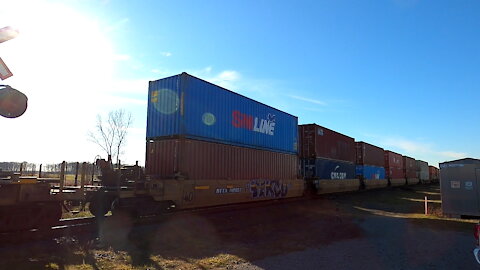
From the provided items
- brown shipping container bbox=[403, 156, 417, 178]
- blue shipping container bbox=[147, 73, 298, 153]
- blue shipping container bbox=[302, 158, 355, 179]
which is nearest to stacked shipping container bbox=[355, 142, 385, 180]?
blue shipping container bbox=[302, 158, 355, 179]

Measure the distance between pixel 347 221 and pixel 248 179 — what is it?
514 cm

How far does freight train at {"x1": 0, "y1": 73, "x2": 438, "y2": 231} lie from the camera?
11.6 m

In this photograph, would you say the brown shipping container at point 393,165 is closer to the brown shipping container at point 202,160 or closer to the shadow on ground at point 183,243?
the brown shipping container at point 202,160

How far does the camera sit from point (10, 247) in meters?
7.96

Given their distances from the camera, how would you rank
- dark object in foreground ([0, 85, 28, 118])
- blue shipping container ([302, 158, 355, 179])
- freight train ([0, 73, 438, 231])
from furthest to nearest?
blue shipping container ([302, 158, 355, 179]), freight train ([0, 73, 438, 231]), dark object in foreground ([0, 85, 28, 118])

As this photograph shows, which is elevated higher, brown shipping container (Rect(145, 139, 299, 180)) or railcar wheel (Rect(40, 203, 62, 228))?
brown shipping container (Rect(145, 139, 299, 180))

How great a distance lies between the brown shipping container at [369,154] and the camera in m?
34.8

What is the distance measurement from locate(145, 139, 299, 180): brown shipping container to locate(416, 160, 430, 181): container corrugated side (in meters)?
55.1

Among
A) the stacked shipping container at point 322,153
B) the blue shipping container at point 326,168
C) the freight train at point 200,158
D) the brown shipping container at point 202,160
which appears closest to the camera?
the freight train at point 200,158

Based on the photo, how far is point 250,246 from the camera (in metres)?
8.93

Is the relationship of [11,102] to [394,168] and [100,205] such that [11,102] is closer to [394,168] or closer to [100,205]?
[100,205]

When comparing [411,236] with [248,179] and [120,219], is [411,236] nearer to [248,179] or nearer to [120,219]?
[248,179]

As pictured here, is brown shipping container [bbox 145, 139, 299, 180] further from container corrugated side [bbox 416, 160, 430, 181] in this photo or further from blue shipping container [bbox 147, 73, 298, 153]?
container corrugated side [bbox 416, 160, 430, 181]

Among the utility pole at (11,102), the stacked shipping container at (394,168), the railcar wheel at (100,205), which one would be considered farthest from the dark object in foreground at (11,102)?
the stacked shipping container at (394,168)
